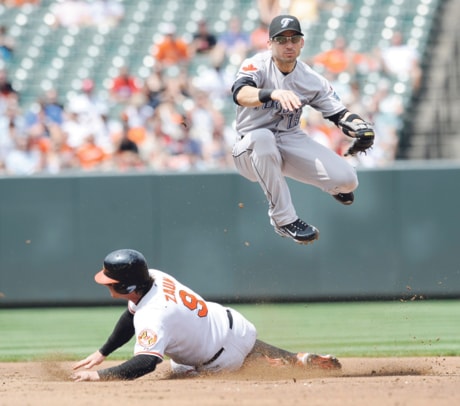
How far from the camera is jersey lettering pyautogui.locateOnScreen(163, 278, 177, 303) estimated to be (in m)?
6.69

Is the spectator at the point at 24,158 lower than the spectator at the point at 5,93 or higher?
lower

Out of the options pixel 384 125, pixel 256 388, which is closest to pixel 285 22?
pixel 256 388

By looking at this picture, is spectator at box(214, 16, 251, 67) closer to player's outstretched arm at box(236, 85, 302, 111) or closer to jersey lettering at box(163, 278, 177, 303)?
player's outstretched arm at box(236, 85, 302, 111)

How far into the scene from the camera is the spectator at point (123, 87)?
13.9m

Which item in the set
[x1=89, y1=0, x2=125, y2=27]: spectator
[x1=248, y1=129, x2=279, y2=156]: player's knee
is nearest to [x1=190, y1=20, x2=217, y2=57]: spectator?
[x1=89, y1=0, x2=125, y2=27]: spectator

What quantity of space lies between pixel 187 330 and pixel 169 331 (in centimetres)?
15

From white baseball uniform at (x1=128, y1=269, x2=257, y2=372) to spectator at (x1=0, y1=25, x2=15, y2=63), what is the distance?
A: 29.5 feet

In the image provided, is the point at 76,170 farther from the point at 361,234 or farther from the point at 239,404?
the point at 239,404

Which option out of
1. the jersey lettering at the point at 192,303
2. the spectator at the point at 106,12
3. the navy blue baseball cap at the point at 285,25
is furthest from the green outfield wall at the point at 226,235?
the jersey lettering at the point at 192,303

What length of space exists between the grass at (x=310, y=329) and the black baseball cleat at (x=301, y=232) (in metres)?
1.49

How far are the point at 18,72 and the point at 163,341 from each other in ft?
31.0

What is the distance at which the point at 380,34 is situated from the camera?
15.3 meters

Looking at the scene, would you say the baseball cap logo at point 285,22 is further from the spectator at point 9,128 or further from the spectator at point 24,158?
the spectator at point 9,128

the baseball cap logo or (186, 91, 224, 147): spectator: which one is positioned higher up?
the baseball cap logo
